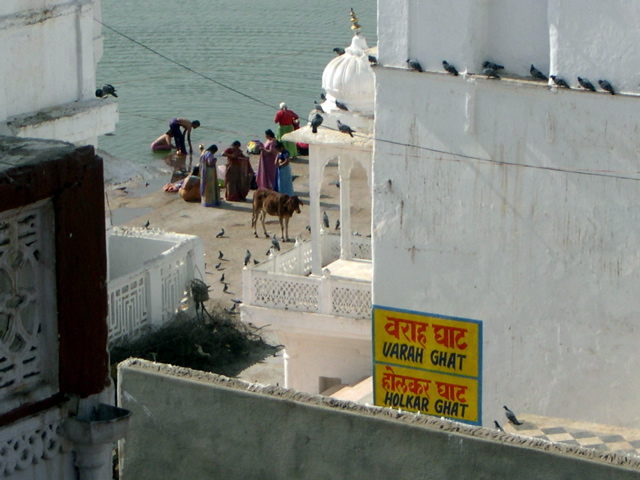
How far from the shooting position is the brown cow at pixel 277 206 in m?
15.4

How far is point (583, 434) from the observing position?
7129 mm

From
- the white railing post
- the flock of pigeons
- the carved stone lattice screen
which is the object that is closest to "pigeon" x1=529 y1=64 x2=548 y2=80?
the flock of pigeons

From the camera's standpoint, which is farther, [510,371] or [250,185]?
[250,185]

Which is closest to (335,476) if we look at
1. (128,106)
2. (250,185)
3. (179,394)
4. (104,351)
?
(179,394)

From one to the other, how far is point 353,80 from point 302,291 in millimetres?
1864

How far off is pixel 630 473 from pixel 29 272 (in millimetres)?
2779

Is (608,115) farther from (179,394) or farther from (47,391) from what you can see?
(47,391)

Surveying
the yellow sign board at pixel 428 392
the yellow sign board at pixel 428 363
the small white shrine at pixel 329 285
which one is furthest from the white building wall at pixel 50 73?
the yellow sign board at pixel 428 392

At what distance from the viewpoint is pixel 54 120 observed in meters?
10.0

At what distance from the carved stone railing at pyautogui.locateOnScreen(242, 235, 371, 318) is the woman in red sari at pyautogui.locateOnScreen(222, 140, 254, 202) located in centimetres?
568

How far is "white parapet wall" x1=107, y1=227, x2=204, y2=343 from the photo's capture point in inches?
474

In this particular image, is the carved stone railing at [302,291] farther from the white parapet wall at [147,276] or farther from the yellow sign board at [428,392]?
the white parapet wall at [147,276]

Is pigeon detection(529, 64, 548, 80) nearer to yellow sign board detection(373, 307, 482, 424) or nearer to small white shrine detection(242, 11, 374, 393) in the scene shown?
yellow sign board detection(373, 307, 482, 424)

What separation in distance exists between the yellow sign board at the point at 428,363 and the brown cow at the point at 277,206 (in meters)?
5.22
